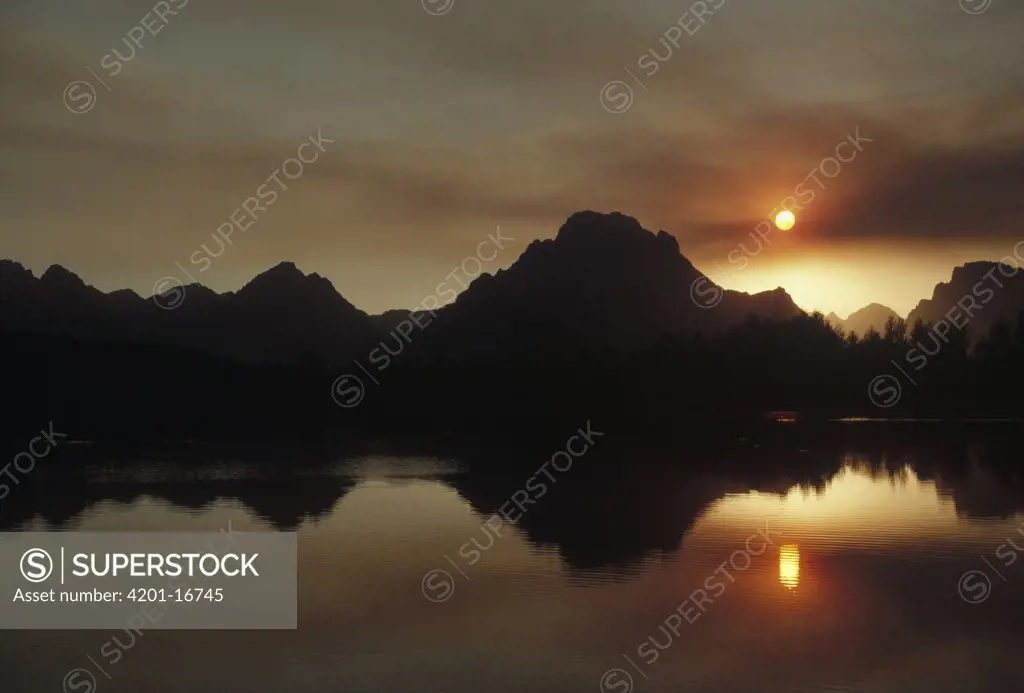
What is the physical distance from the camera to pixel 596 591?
24.0 m

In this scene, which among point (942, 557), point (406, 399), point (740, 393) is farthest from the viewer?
point (740, 393)

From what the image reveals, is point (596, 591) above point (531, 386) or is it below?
below

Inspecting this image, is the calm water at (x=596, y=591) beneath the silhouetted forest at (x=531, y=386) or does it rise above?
beneath

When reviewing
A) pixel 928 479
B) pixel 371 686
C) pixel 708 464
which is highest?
pixel 708 464

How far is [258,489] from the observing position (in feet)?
143

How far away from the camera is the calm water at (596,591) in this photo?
60.0ft

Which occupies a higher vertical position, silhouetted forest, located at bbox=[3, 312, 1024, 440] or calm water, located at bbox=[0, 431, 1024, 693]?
silhouetted forest, located at bbox=[3, 312, 1024, 440]

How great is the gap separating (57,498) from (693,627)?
93.0ft

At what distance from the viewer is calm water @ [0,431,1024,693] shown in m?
18.3

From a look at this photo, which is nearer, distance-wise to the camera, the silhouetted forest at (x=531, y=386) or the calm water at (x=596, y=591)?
the calm water at (x=596, y=591)

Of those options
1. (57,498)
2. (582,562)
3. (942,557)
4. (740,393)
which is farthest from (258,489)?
(740,393)

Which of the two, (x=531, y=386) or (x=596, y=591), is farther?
(x=531, y=386)

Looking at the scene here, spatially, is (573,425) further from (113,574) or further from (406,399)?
(113,574)

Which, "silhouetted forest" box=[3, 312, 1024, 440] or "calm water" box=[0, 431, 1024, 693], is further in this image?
"silhouetted forest" box=[3, 312, 1024, 440]
